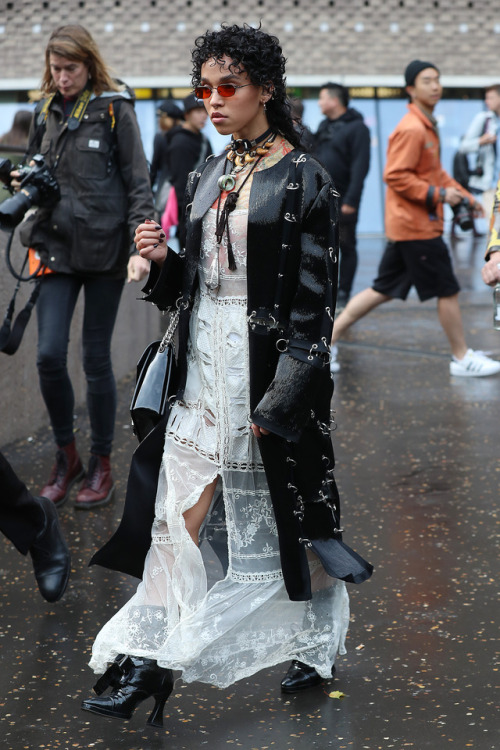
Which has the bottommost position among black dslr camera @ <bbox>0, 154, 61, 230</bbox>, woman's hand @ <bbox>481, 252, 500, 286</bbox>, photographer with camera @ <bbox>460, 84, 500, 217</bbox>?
photographer with camera @ <bbox>460, 84, 500, 217</bbox>

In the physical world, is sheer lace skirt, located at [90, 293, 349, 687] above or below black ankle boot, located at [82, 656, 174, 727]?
above

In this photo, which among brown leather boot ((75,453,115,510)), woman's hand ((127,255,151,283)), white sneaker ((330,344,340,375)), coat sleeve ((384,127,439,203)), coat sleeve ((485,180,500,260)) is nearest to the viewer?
woman's hand ((127,255,151,283))

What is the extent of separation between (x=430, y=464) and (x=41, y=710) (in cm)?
312

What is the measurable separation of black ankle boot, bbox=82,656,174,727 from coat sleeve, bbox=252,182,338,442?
72cm

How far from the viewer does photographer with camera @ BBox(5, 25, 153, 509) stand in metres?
5.14

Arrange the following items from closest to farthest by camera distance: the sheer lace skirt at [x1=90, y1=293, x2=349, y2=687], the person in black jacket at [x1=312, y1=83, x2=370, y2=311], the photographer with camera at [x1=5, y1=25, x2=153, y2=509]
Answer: the sheer lace skirt at [x1=90, y1=293, x2=349, y2=687]
the photographer with camera at [x1=5, y1=25, x2=153, y2=509]
the person in black jacket at [x1=312, y1=83, x2=370, y2=311]

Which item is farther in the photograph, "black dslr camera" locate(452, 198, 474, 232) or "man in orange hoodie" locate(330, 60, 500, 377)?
"black dslr camera" locate(452, 198, 474, 232)

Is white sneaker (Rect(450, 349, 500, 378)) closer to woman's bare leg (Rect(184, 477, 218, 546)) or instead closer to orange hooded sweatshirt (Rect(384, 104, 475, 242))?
orange hooded sweatshirt (Rect(384, 104, 475, 242))

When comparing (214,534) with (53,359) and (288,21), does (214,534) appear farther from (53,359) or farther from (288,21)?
(288,21)

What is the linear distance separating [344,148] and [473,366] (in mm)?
3381

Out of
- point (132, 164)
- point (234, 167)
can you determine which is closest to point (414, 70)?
point (132, 164)

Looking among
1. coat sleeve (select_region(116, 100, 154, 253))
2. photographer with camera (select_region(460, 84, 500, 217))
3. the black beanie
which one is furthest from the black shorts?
Answer: photographer with camera (select_region(460, 84, 500, 217))

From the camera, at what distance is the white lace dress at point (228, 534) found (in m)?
3.24

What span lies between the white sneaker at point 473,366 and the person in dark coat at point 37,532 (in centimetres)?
451
